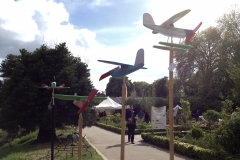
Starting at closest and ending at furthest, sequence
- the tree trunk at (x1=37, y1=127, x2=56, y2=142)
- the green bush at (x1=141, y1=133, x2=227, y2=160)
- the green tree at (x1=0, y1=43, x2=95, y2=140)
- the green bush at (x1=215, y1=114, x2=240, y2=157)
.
→ 1. the green bush at (x1=215, y1=114, x2=240, y2=157)
2. the green bush at (x1=141, y1=133, x2=227, y2=160)
3. the green tree at (x1=0, y1=43, x2=95, y2=140)
4. the tree trunk at (x1=37, y1=127, x2=56, y2=142)

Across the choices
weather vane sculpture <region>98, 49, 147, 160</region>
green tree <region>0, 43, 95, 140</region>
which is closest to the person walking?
green tree <region>0, 43, 95, 140</region>

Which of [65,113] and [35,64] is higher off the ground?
[35,64]

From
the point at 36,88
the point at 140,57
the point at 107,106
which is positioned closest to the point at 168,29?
the point at 140,57

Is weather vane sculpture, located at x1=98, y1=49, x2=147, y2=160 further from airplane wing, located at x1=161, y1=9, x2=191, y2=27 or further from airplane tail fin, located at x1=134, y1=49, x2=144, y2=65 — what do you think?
airplane wing, located at x1=161, y1=9, x2=191, y2=27

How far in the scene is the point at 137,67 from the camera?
4.89 m

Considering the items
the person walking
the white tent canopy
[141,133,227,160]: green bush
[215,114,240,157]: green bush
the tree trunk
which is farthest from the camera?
the white tent canopy

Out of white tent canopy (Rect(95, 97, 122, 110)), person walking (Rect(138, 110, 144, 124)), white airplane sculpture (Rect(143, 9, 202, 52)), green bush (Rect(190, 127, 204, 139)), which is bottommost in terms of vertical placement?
green bush (Rect(190, 127, 204, 139))

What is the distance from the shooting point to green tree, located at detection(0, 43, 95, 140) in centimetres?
1286

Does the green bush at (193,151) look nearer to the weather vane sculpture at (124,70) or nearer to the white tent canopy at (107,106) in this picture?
the weather vane sculpture at (124,70)

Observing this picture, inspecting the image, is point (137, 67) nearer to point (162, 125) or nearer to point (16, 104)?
point (16, 104)

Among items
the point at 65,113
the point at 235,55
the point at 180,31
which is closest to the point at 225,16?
the point at 235,55

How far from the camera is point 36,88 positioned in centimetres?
1300

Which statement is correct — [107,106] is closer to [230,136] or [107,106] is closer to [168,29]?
[230,136]

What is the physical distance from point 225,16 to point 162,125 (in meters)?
21.0
